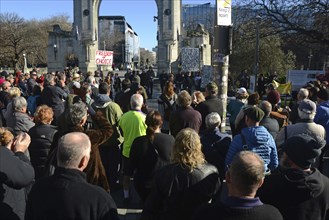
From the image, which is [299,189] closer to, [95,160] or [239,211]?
[239,211]

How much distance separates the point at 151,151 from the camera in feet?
17.0

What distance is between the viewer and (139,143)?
522 centimetres

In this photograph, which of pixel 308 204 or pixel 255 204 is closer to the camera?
pixel 255 204

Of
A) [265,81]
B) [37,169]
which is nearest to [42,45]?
[265,81]

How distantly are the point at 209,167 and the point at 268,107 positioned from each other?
294cm

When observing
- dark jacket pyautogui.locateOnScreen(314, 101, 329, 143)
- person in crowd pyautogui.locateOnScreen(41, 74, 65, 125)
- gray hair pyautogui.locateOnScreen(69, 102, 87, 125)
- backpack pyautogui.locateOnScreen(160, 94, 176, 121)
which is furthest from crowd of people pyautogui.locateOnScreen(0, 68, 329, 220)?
person in crowd pyautogui.locateOnScreen(41, 74, 65, 125)

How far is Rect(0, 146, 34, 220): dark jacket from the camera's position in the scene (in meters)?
3.48

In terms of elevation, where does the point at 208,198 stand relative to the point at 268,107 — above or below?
below

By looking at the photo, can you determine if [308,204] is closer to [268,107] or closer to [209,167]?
[209,167]

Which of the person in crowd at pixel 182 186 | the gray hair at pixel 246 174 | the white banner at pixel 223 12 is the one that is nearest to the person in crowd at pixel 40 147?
the person in crowd at pixel 182 186

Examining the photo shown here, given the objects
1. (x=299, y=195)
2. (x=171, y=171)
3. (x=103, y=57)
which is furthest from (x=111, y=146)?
(x=103, y=57)

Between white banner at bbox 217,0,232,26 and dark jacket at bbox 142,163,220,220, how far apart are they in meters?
4.81

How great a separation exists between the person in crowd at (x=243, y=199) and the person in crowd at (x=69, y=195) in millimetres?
780

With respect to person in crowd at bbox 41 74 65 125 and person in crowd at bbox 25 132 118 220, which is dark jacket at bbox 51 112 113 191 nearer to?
person in crowd at bbox 25 132 118 220
